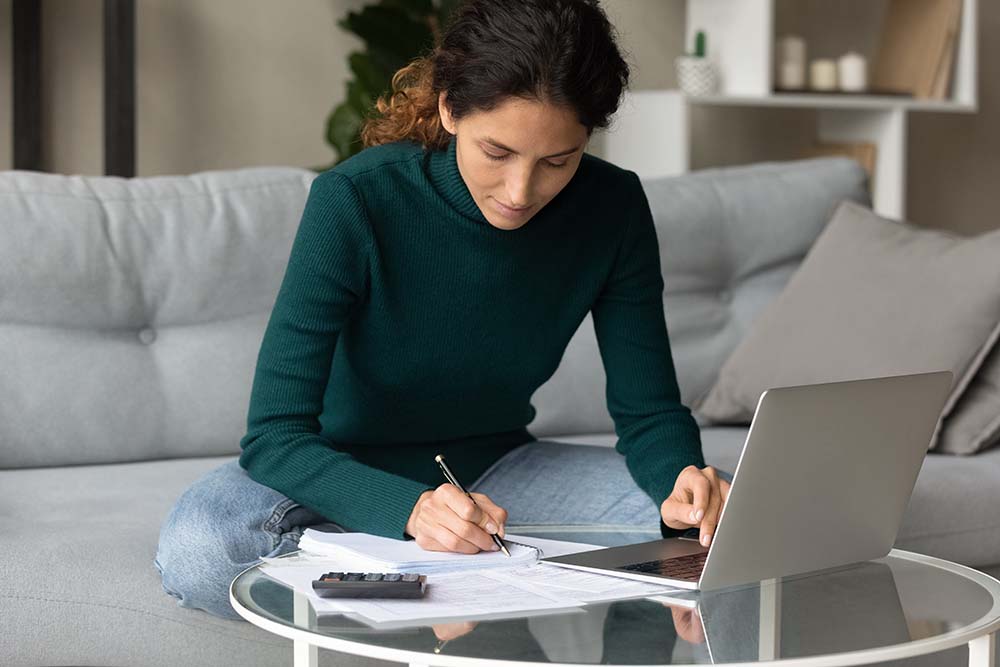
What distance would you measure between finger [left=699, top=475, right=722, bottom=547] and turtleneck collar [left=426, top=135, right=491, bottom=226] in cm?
42

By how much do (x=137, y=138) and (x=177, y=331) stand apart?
125cm

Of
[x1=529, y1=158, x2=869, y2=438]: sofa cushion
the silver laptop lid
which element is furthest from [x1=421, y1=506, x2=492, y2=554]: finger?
[x1=529, y1=158, x2=869, y2=438]: sofa cushion

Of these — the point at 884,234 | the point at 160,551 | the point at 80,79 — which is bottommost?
the point at 160,551

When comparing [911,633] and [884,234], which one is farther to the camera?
[884,234]

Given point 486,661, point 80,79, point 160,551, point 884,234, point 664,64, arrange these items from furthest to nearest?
point 664,64 < point 80,79 < point 884,234 < point 160,551 < point 486,661

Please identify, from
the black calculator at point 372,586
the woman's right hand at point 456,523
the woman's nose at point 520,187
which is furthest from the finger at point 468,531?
the woman's nose at point 520,187

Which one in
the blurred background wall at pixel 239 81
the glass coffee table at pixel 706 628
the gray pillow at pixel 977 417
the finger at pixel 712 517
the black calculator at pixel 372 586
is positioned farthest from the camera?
the blurred background wall at pixel 239 81

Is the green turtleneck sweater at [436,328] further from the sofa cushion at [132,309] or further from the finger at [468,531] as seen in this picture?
the sofa cushion at [132,309]

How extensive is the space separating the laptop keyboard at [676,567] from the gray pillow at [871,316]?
3.26 feet

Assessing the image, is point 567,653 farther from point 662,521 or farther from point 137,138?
point 137,138

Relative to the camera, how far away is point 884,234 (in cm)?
227

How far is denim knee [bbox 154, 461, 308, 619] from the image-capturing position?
1333 mm

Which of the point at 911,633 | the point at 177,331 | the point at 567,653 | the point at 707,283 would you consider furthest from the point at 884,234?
the point at 567,653

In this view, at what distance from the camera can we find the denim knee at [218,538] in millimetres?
1333
